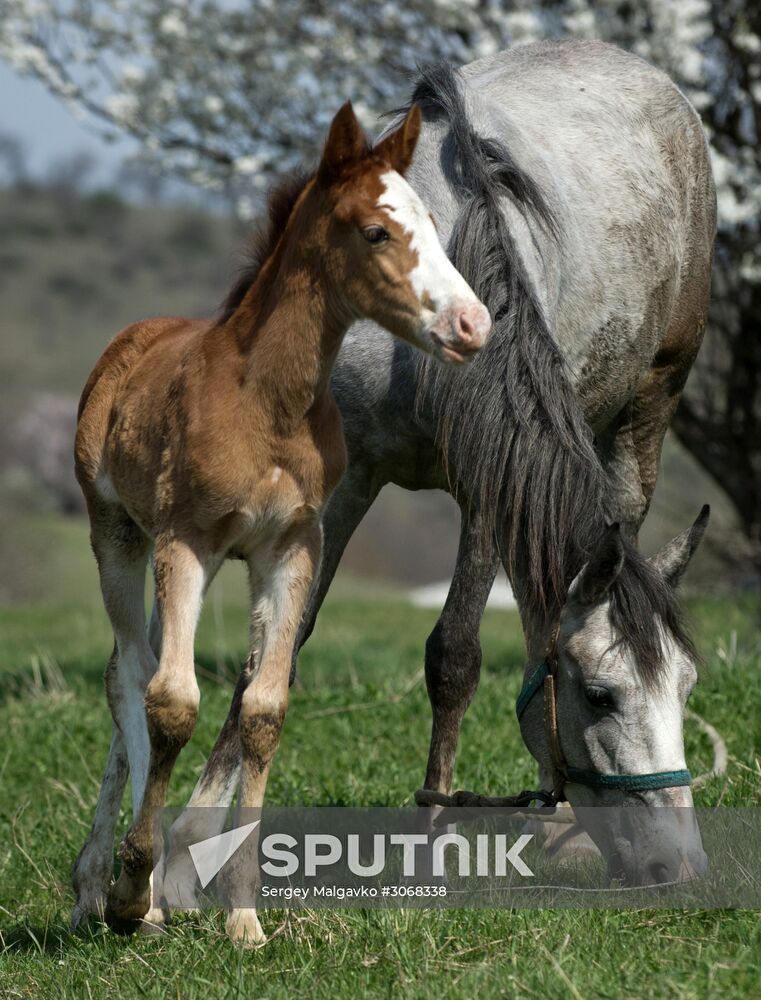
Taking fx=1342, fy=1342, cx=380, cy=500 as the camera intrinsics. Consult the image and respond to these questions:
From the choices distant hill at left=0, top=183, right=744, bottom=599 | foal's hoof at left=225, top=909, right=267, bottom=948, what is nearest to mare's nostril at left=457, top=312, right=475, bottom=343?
foal's hoof at left=225, top=909, right=267, bottom=948

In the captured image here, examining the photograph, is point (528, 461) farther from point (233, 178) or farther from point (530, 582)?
point (233, 178)

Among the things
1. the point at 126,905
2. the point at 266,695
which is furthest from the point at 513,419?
the point at 126,905

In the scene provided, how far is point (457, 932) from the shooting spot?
3.11m

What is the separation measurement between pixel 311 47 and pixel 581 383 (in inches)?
230

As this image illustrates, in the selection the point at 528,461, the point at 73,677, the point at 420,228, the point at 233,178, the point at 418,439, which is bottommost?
the point at 73,677

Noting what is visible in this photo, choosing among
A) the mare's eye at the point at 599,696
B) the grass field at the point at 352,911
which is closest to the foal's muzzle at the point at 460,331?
the mare's eye at the point at 599,696

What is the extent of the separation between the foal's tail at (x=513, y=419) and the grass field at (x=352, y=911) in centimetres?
52

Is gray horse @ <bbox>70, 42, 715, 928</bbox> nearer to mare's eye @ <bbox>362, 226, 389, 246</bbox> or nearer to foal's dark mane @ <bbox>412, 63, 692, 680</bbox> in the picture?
foal's dark mane @ <bbox>412, 63, 692, 680</bbox>

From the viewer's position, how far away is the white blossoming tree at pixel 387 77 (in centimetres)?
884

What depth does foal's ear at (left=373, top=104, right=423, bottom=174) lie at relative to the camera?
121 inches

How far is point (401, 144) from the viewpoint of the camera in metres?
3.10

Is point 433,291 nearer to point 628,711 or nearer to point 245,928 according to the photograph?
point 628,711

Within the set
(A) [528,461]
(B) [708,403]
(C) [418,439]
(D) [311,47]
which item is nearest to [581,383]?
(C) [418,439]

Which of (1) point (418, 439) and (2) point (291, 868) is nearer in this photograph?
(2) point (291, 868)
